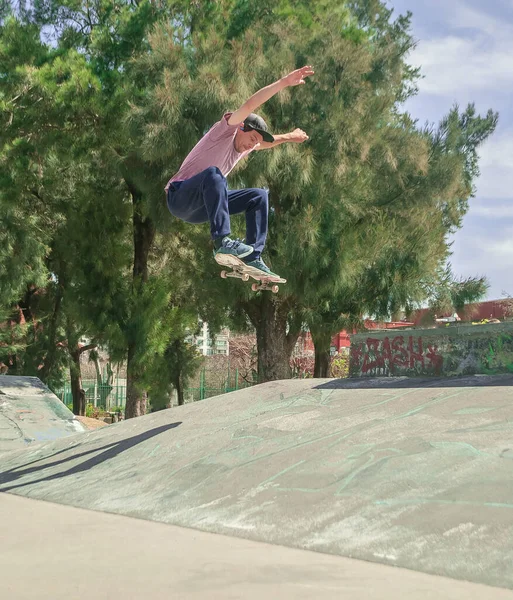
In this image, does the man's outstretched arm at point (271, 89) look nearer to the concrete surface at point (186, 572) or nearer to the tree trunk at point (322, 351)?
the concrete surface at point (186, 572)

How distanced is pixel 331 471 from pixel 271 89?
2.75m

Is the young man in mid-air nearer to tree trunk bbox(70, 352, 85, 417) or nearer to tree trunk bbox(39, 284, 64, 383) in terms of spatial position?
tree trunk bbox(39, 284, 64, 383)

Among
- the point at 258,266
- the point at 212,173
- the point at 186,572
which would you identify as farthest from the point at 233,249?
the point at 186,572

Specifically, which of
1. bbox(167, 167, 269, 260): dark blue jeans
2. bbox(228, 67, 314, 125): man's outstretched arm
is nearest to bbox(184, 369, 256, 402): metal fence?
bbox(167, 167, 269, 260): dark blue jeans

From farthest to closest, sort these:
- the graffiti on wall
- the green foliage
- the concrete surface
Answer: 1. the green foliage
2. the graffiti on wall
3. the concrete surface

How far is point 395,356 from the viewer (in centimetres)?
916

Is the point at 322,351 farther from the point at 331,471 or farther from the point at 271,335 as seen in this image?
the point at 331,471

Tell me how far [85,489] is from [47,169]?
42.1 ft

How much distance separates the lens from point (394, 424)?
5.73 meters

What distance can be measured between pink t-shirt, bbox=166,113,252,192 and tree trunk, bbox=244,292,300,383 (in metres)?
9.71

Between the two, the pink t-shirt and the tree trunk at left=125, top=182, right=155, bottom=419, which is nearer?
the pink t-shirt

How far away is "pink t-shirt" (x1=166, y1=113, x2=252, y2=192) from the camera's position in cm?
554

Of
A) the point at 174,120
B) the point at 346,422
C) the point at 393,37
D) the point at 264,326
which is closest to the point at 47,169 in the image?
the point at 174,120

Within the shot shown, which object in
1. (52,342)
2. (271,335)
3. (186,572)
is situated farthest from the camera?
(52,342)
